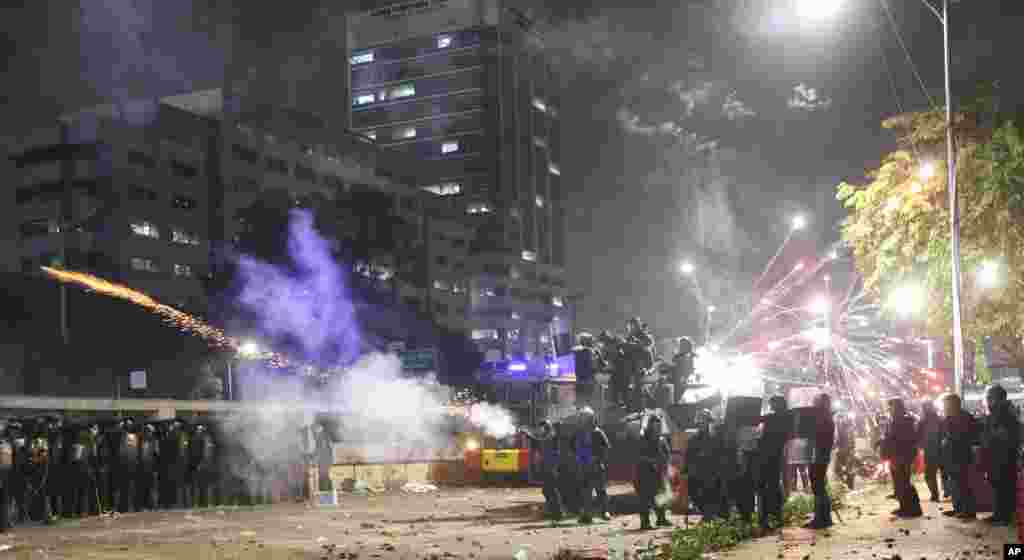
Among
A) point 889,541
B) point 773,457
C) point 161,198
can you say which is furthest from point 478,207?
point 889,541

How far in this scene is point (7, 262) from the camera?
235 ft

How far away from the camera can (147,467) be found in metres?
23.5

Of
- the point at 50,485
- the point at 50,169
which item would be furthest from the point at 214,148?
the point at 50,485

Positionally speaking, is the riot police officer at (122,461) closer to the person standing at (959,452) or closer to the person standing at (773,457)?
the person standing at (773,457)

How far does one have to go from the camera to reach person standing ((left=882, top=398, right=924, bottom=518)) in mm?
16109

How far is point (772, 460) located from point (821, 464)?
0.69 meters

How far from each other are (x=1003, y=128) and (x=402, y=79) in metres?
127

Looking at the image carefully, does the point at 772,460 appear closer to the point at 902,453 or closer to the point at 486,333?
the point at 902,453

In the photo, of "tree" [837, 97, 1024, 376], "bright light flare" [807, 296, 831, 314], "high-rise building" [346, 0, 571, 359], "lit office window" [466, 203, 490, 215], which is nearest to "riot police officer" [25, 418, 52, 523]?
"tree" [837, 97, 1024, 376]

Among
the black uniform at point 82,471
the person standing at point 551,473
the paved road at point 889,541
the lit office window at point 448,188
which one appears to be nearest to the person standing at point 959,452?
the paved road at point 889,541

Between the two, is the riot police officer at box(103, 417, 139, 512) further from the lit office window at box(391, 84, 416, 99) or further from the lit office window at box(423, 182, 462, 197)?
Result: the lit office window at box(391, 84, 416, 99)

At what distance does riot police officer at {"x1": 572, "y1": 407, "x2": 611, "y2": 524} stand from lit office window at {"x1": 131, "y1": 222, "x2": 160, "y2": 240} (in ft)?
191

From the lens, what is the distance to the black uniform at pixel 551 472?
776 inches

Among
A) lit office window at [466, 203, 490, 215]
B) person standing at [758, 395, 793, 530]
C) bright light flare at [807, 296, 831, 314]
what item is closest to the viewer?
person standing at [758, 395, 793, 530]
